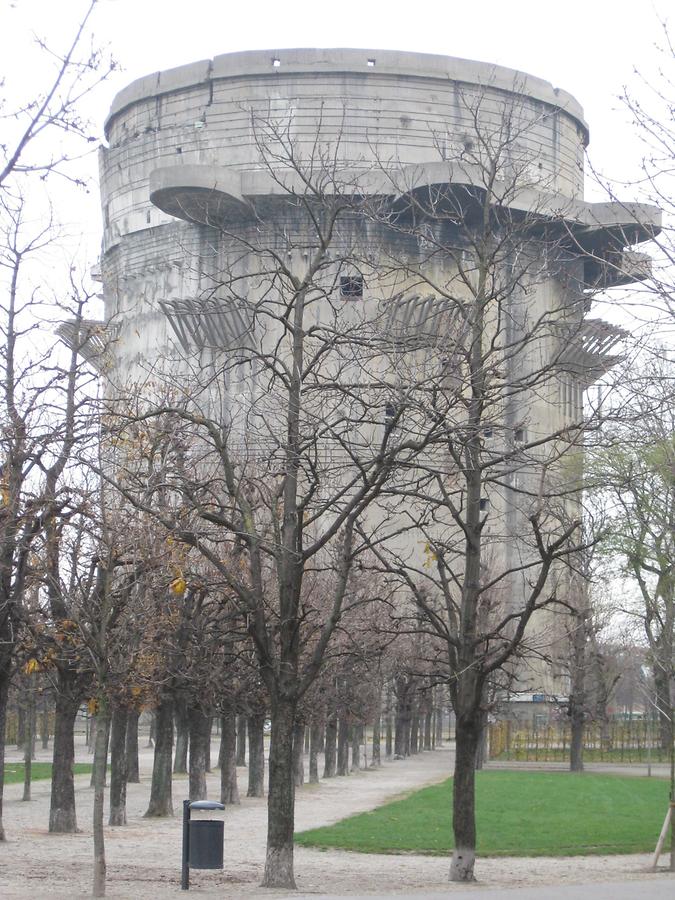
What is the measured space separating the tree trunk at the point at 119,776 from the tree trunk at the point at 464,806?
14457 mm

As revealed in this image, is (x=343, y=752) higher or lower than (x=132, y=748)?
lower

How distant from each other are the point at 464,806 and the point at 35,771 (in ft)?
136

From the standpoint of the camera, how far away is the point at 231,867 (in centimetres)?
2205

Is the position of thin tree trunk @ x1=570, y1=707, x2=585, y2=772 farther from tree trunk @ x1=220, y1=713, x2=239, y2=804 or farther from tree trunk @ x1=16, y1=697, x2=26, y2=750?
tree trunk @ x1=16, y1=697, x2=26, y2=750

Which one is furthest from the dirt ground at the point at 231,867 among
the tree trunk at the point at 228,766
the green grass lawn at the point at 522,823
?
the tree trunk at the point at 228,766

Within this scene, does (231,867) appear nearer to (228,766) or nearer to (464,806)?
(464,806)

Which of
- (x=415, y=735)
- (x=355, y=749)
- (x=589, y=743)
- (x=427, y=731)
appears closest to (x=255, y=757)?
(x=355, y=749)

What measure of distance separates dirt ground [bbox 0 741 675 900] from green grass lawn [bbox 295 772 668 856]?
118cm

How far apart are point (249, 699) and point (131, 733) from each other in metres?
9.65

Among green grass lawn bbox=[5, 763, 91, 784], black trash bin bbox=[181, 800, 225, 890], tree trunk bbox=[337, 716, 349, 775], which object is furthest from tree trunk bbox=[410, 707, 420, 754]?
black trash bin bbox=[181, 800, 225, 890]

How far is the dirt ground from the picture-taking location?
1831 centimetres

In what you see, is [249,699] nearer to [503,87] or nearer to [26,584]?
[26,584]

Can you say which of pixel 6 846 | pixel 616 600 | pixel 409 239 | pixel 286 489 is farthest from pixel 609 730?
pixel 286 489

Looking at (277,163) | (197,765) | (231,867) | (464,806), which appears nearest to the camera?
(464,806)
